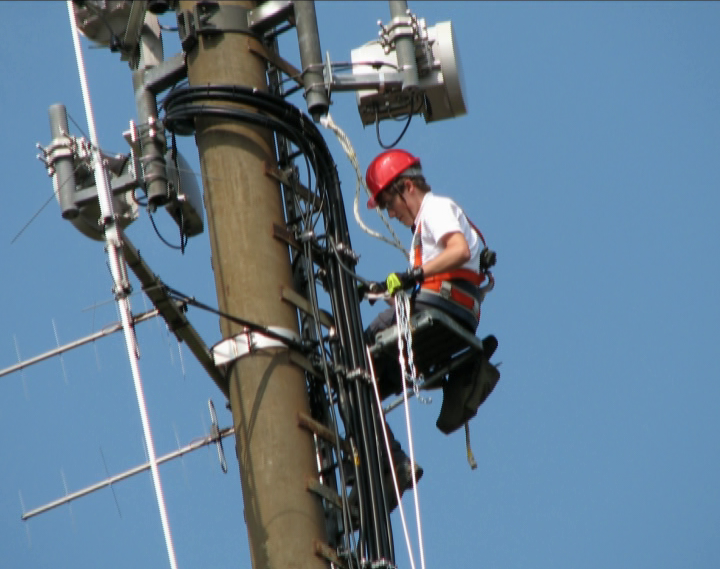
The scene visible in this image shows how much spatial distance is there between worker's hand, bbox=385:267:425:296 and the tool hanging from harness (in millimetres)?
79

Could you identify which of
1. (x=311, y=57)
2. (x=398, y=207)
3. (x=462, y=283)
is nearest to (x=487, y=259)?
(x=462, y=283)

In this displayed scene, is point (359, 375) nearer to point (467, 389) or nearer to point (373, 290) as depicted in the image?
point (373, 290)

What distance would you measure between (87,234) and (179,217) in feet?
2.09

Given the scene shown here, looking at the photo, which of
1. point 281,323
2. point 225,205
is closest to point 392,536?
point 281,323

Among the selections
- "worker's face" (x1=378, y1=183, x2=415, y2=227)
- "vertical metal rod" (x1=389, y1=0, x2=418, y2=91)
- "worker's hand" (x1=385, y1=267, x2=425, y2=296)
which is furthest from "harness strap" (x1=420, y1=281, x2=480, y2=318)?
"vertical metal rod" (x1=389, y1=0, x2=418, y2=91)

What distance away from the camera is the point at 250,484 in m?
8.32

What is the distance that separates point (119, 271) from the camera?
327 inches

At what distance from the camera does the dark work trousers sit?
9.72 metres

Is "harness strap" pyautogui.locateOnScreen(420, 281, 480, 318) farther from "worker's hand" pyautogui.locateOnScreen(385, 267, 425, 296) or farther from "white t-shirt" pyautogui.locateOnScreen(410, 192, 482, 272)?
"worker's hand" pyautogui.locateOnScreen(385, 267, 425, 296)

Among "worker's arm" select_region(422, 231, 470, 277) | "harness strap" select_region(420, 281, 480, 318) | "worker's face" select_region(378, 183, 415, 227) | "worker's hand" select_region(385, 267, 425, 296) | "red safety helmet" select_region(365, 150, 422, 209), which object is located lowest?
"worker's hand" select_region(385, 267, 425, 296)

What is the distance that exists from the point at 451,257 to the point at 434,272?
6.6 inches

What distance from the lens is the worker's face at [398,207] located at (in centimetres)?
1049

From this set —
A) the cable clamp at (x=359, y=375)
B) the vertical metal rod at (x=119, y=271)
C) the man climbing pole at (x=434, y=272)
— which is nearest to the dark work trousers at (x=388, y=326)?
the man climbing pole at (x=434, y=272)

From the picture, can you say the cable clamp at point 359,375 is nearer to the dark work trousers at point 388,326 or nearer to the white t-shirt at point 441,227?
the dark work trousers at point 388,326
